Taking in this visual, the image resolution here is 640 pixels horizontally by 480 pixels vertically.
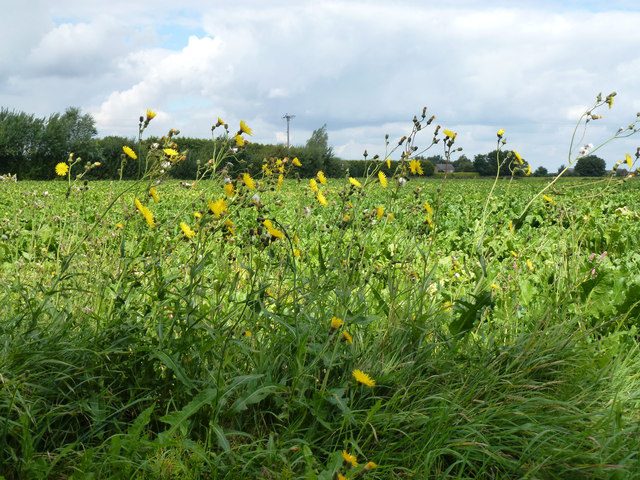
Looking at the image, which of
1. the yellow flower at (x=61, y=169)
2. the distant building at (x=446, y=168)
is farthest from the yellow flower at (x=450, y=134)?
the yellow flower at (x=61, y=169)

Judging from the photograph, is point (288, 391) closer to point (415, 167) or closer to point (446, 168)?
point (415, 167)

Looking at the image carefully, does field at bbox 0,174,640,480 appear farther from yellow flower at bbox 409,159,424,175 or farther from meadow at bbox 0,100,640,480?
yellow flower at bbox 409,159,424,175

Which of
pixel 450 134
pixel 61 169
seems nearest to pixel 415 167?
pixel 450 134

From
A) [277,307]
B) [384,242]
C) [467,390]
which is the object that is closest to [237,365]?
[277,307]

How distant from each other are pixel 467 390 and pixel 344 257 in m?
0.88

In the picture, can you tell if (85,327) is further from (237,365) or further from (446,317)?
(446,317)

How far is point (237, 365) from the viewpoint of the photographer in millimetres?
2770

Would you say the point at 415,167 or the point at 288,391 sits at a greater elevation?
the point at 415,167

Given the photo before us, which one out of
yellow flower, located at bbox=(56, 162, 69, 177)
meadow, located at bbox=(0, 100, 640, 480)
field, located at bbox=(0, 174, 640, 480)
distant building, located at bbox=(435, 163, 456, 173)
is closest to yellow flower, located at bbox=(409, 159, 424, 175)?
meadow, located at bbox=(0, 100, 640, 480)

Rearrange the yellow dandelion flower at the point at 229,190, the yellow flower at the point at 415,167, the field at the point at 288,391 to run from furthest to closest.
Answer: the yellow flower at the point at 415,167 → the yellow dandelion flower at the point at 229,190 → the field at the point at 288,391

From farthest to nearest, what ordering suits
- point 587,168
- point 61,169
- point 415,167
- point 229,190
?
point 587,168
point 61,169
point 415,167
point 229,190

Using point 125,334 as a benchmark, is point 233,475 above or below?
below

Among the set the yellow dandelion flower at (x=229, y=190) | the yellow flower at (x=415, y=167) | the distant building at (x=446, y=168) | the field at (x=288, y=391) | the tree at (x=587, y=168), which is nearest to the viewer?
the field at (x=288, y=391)

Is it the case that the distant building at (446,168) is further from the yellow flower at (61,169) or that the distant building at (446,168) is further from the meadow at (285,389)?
the yellow flower at (61,169)
